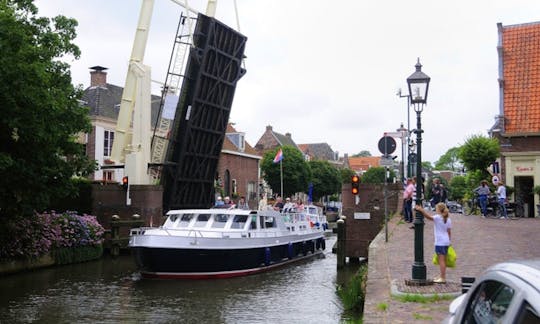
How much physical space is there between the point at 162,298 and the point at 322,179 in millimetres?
47038

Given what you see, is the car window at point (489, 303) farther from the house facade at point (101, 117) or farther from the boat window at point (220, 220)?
the house facade at point (101, 117)

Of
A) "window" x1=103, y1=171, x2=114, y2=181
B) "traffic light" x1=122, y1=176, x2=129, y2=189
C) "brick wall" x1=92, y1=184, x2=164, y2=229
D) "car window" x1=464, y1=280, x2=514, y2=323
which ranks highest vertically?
"window" x1=103, y1=171, x2=114, y2=181

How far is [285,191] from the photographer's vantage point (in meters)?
51.8

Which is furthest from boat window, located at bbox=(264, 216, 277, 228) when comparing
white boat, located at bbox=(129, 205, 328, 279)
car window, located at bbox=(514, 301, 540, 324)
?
car window, located at bbox=(514, 301, 540, 324)

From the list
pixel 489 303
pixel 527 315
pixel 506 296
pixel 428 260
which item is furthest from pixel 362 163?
pixel 527 315

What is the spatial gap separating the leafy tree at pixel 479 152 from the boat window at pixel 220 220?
11.5 m

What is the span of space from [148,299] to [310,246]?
463 inches

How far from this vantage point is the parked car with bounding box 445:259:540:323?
2395mm

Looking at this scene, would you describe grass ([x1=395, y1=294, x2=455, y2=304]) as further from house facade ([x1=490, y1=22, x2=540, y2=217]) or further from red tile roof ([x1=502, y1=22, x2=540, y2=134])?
red tile roof ([x1=502, y1=22, x2=540, y2=134])

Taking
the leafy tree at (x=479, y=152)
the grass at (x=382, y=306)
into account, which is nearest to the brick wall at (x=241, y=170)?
the leafy tree at (x=479, y=152)

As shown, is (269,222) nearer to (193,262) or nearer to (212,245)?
(212,245)

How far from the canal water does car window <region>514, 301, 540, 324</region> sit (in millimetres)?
9159

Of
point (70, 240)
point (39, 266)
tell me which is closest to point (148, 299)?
point (39, 266)

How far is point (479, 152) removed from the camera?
79.5ft
